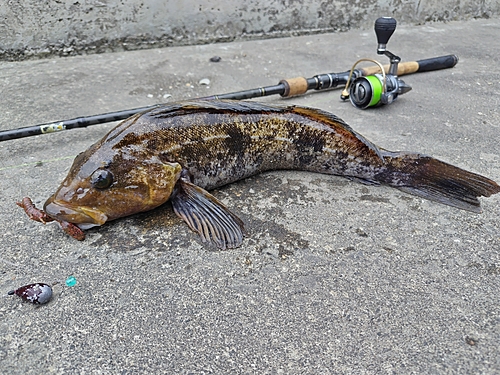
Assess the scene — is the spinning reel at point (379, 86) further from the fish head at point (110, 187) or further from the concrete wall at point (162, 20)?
the concrete wall at point (162, 20)

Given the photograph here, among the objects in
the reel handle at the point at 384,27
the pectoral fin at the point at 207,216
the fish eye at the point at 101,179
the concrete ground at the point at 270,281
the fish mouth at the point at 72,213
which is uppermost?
the reel handle at the point at 384,27

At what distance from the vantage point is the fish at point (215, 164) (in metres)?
2.08

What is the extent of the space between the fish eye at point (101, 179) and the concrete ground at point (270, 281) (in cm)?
27

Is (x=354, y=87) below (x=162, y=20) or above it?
below

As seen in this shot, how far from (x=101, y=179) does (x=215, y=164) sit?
646mm

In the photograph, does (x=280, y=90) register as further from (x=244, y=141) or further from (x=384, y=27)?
(x=244, y=141)

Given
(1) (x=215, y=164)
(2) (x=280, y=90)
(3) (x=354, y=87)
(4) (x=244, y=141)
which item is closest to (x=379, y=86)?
(3) (x=354, y=87)

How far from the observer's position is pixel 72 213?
202cm

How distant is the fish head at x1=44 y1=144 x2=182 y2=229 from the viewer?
2035mm

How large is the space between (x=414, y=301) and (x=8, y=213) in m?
2.17

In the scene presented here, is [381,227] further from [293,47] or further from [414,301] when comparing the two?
[293,47]

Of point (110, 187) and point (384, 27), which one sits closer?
point (110, 187)

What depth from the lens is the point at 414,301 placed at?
182 centimetres

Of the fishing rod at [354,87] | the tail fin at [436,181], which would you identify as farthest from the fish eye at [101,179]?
the tail fin at [436,181]
